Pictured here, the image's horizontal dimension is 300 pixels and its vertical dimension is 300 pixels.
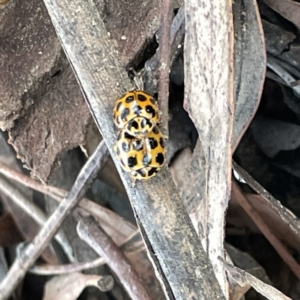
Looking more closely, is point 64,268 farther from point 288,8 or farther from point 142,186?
point 288,8

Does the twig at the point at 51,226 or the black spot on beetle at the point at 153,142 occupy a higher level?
the black spot on beetle at the point at 153,142

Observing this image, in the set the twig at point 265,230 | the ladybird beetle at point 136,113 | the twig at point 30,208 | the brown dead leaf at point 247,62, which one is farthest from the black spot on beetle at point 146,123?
the twig at point 30,208

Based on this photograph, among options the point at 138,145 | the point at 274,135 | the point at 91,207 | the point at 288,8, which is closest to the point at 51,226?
the point at 91,207

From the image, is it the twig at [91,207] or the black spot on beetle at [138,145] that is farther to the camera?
the twig at [91,207]

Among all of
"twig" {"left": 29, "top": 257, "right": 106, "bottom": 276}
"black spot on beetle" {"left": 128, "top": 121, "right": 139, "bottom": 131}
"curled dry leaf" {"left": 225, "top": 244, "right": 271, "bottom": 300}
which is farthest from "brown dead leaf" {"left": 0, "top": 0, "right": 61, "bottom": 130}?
"curled dry leaf" {"left": 225, "top": 244, "right": 271, "bottom": 300}

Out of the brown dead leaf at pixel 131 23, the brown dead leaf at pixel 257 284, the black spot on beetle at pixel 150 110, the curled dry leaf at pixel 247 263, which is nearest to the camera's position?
the brown dead leaf at pixel 257 284

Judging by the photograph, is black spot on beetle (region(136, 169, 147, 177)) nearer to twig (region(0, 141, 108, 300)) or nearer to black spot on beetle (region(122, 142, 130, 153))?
black spot on beetle (region(122, 142, 130, 153))

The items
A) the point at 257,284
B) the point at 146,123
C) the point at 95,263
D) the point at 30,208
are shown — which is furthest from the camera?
the point at 30,208

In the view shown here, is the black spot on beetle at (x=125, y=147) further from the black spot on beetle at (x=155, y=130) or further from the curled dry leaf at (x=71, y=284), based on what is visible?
the curled dry leaf at (x=71, y=284)
